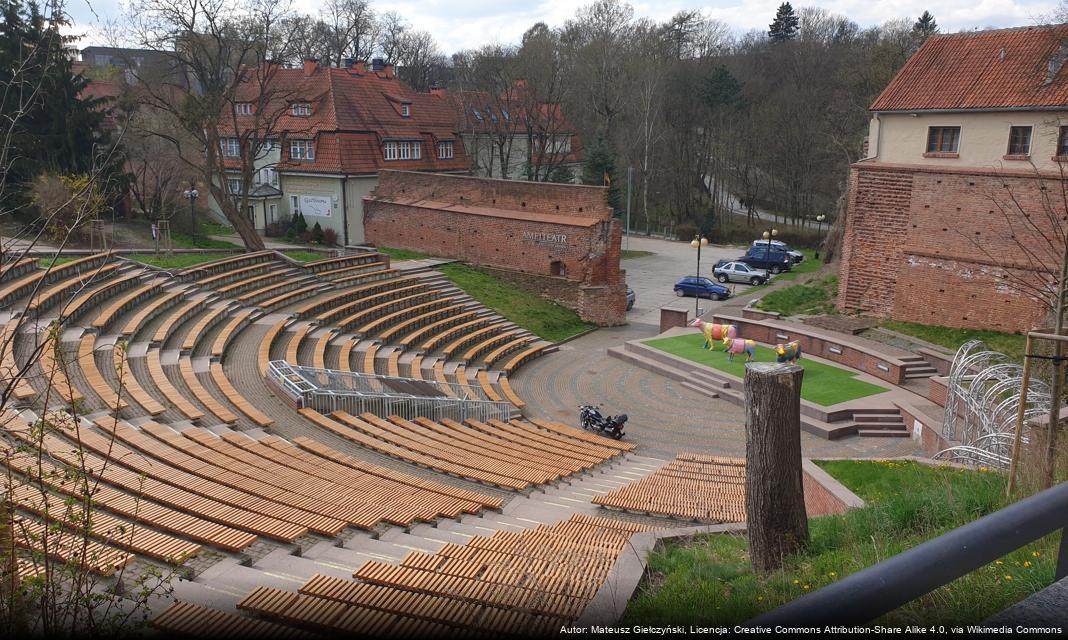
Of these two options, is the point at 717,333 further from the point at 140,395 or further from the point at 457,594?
the point at 457,594

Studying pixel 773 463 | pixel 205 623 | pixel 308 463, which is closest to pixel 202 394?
pixel 308 463

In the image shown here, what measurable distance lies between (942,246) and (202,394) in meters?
21.1

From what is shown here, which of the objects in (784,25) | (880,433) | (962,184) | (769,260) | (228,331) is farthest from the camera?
(784,25)

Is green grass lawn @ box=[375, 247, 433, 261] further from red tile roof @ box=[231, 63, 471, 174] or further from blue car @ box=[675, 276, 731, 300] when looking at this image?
blue car @ box=[675, 276, 731, 300]

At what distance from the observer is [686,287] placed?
35.7 metres

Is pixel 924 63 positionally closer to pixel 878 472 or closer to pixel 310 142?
pixel 878 472

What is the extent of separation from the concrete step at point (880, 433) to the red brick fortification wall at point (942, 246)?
6431 mm

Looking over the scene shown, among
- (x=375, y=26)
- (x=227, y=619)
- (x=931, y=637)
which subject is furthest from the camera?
(x=375, y=26)

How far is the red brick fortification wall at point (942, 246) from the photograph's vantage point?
21812mm

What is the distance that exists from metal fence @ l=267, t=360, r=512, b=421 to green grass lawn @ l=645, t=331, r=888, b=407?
6.75 m

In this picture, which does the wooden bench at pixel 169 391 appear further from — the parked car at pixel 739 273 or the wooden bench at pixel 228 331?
the parked car at pixel 739 273

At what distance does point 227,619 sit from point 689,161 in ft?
181

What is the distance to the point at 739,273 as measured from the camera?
38.9 m

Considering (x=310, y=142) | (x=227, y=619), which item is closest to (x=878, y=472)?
(x=227, y=619)
